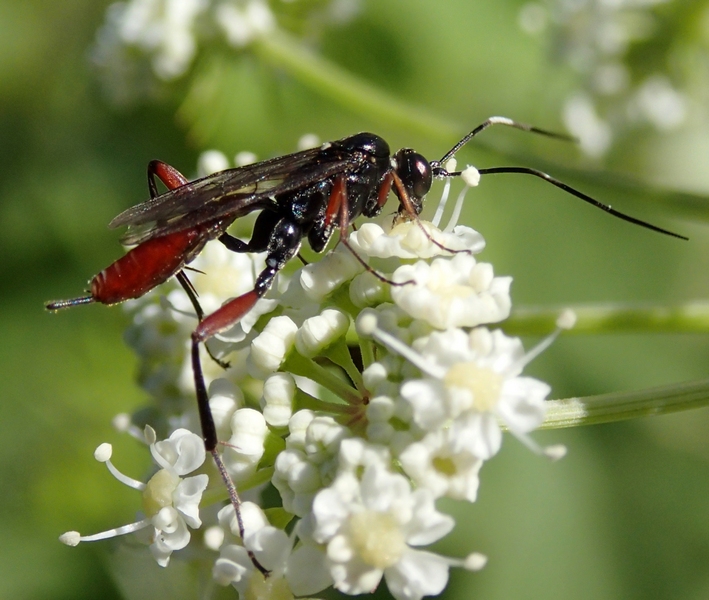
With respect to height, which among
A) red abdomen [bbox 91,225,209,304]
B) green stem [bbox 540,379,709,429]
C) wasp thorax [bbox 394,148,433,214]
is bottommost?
green stem [bbox 540,379,709,429]

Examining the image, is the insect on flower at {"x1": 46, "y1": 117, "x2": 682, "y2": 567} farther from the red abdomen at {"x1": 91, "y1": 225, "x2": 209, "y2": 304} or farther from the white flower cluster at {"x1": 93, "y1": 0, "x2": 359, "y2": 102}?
the white flower cluster at {"x1": 93, "y1": 0, "x2": 359, "y2": 102}

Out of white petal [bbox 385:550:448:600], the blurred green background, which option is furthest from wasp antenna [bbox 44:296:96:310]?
white petal [bbox 385:550:448:600]

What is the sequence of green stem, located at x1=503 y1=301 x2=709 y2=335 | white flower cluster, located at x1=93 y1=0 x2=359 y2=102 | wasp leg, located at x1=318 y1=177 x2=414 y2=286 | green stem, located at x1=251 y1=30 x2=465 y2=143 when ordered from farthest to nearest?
white flower cluster, located at x1=93 y1=0 x2=359 y2=102
green stem, located at x1=251 y1=30 x2=465 y2=143
green stem, located at x1=503 y1=301 x2=709 y2=335
wasp leg, located at x1=318 y1=177 x2=414 y2=286

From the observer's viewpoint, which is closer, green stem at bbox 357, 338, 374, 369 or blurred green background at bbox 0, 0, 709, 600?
green stem at bbox 357, 338, 374, 369

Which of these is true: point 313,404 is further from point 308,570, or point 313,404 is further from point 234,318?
point 308,570

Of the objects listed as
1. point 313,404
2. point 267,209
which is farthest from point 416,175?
point 313,404

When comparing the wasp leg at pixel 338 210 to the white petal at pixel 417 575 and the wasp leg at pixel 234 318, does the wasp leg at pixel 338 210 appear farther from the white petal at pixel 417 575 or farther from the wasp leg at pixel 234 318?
the white petal at pixel 417 575
